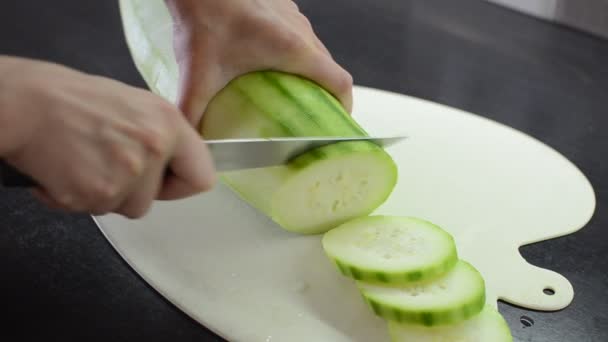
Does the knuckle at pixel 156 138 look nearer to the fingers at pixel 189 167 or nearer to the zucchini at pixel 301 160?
the fingers at pixel 189 167

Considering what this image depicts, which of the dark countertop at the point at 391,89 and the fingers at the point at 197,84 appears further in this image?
the fingers at the point at 197,84

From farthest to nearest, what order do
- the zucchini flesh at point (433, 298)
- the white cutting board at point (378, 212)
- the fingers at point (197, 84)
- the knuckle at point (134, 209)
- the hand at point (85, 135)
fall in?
the fingers at point (197, 84)
the white cutting board at point (378, 212)
the zucchini flesh at point (433, 298)
the knuckle at point (134, 209)
the hand at point (85, 135)

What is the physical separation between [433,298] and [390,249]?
4.7 inches

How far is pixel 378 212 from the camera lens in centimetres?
139

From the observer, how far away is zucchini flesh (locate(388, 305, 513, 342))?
1.08 m

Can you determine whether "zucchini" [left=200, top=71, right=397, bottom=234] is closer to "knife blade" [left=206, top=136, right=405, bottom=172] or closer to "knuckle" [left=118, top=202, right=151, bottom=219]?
"knife blade" [left=206, top=136, right=405, bottom=172]

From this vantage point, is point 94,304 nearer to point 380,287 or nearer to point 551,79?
point 380,287

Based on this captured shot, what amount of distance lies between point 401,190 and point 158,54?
588mm

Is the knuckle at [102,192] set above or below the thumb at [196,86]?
above

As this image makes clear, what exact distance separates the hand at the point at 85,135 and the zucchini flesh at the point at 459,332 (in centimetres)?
42

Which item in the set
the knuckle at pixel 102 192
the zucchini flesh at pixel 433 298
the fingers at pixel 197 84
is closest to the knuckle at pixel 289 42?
the fingers at pixel 197 84

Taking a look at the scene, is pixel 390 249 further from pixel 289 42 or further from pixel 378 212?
pixel 289 42

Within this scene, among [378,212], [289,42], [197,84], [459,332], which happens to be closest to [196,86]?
[197,84]

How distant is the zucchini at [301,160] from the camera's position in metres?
1.25
